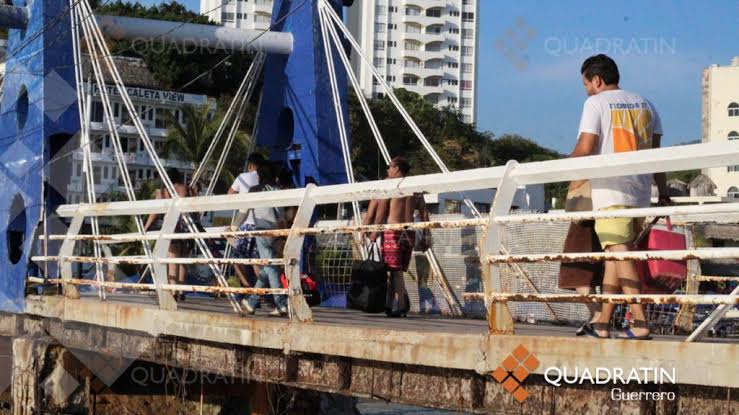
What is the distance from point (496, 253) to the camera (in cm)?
670

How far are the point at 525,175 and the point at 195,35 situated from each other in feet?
31.5

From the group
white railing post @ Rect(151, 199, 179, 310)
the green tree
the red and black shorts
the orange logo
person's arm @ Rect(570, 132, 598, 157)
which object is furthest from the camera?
the green tree

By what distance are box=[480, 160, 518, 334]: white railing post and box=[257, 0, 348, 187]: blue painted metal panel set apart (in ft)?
28.5

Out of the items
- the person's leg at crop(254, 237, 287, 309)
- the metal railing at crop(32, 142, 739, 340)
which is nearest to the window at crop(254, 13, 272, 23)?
the person's leg at crop(254, 237, 287, 309)

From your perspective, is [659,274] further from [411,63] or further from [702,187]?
[411,63]

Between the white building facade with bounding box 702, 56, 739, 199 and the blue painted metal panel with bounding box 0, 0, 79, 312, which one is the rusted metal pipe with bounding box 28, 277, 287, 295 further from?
the white building facade with bounding box 702, 56, 739, 199

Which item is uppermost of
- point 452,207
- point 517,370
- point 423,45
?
point 423,45

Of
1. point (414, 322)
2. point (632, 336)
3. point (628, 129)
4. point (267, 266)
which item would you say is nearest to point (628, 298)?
point (632, 336)

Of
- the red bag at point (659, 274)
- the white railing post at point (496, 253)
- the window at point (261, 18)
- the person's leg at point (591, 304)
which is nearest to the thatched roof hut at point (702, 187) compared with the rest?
the person's leg at point (591, 304)

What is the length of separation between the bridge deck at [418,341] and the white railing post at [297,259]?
11cm

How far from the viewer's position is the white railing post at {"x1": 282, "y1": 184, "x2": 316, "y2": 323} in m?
8.34

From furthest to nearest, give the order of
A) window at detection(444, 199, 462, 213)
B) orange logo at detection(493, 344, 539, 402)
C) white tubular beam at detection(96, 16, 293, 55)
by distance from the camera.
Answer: window at detection(444, 199, 462, 213) → white tubular beam at detection(96, 16, 293, 55) → orange logo at detection(493, 344, 539, 402)

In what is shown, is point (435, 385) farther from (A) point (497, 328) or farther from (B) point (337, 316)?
(B) point (337, 316)

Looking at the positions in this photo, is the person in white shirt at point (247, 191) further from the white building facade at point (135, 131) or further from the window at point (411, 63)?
the window at point (411, 63)
